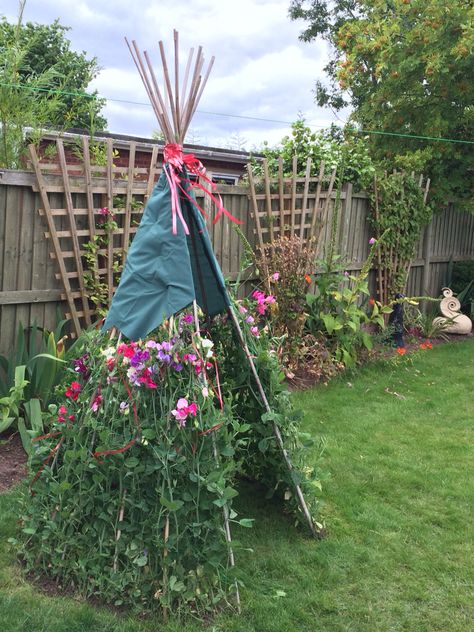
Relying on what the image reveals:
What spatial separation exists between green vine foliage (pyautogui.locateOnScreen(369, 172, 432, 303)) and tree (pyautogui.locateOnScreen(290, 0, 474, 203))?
1.60ft

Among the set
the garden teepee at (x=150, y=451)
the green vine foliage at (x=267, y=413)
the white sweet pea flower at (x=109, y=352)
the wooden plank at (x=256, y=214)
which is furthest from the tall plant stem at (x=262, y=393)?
the wooden plank at (x=256, y=214)

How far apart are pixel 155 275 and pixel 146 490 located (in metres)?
0.95

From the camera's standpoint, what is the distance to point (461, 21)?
833cm

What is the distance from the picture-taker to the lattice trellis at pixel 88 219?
14.9ft

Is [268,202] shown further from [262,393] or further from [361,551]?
[361,551]

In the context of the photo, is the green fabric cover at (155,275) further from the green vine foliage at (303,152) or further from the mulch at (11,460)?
the green vine foliage at (303,152)

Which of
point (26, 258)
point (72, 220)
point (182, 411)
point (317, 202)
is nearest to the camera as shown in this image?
point (182, 411)

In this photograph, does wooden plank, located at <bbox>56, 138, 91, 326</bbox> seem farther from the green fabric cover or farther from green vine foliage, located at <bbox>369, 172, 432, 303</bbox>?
green vine foliage, located at <bbox>369, 172, 432, 303</bbox>

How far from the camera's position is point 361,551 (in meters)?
3.23

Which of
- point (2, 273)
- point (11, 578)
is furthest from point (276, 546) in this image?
point (2, 273)

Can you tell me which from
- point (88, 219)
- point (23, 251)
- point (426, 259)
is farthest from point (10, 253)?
point (426, 259)

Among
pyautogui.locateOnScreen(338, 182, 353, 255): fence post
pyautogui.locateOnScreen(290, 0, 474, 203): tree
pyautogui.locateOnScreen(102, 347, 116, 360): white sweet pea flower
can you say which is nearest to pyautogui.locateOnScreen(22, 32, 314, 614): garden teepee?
pyautogui.locateOnScreen(102, 347, 116, 360): white sweet pea flower

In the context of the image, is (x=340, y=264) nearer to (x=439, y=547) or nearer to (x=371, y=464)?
(x=371, y=464)

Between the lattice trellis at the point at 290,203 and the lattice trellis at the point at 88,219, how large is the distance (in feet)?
4.77
